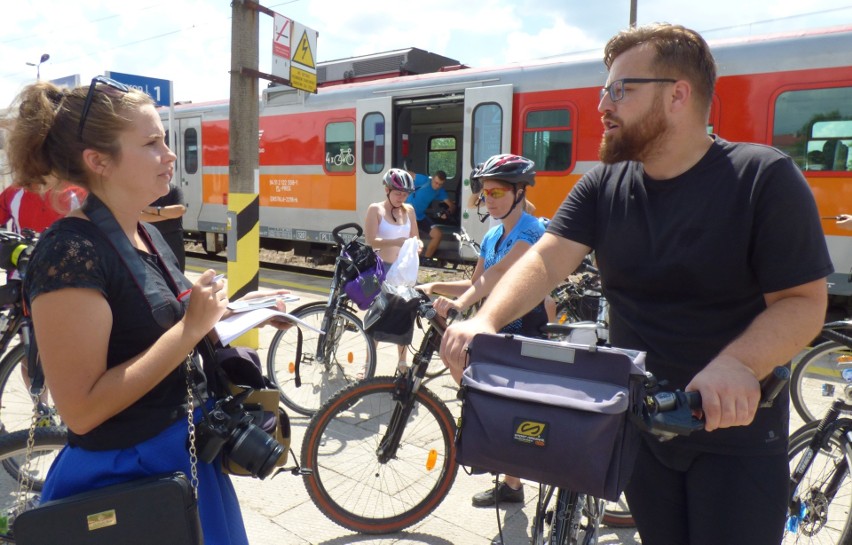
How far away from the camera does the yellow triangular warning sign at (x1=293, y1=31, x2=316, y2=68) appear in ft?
19.8

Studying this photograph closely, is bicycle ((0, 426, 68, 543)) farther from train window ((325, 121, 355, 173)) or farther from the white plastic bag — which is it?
train window ((325, 121, 355, 173))

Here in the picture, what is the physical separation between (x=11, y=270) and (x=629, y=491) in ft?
11.0

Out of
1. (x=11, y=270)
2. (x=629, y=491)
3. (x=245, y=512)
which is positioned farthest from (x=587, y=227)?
(x=11, y=270)

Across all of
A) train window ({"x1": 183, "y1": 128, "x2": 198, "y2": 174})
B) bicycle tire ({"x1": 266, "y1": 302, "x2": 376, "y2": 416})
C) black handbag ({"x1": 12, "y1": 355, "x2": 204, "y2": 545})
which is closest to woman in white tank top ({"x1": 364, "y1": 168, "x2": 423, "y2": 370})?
bicycle tire ({"x1": 266, "y1": 302, "x2": 376, "y2": 416})

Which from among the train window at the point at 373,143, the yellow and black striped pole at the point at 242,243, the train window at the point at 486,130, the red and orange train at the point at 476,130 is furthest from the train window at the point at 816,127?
the yellow and black striped pole at the point at 242,243

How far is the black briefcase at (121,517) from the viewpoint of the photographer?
53.9 inches

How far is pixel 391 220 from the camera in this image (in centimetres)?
549

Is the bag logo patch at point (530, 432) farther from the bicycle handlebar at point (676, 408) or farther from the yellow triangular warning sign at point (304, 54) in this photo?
the yellow triangular warning sign at point (304, 54)

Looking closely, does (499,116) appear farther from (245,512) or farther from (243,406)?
(243,406)

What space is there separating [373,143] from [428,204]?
6.13ft

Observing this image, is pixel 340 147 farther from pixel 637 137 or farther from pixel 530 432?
pixel 530 432

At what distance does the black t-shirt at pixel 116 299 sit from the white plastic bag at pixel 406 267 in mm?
2977

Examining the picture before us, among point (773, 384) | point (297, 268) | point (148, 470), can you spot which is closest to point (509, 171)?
point (773, 384)

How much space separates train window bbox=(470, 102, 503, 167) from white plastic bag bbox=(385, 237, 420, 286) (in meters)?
4.76
